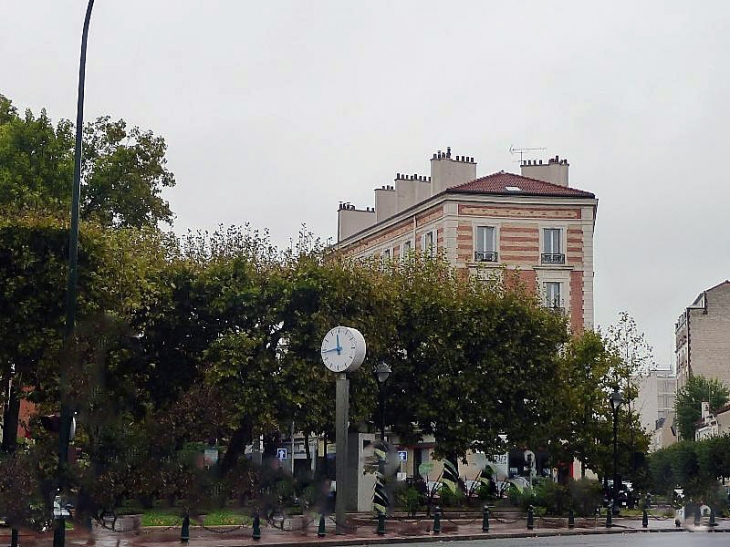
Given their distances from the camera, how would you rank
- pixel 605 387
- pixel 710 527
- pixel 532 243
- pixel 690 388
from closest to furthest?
pixel 710 527 < pixel 605 387 < pixel 532 243 < pixel 690 388

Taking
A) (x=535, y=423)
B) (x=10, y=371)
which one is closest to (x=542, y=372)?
(x=535, y=423)

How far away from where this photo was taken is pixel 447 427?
42.3 metres

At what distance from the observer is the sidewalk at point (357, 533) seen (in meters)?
25.8

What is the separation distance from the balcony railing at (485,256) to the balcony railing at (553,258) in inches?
102

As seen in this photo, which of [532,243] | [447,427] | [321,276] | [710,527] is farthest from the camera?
[532,243]

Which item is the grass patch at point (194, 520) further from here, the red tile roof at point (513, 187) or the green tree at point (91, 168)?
the red tile roof at point (513, 187)

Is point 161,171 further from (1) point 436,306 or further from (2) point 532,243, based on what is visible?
(2) point 532,243

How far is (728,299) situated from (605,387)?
149 feet

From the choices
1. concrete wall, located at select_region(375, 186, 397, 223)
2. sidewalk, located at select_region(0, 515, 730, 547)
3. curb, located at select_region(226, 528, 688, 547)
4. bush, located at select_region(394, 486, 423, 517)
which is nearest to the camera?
sidewalk, located at select_region(0, 515, 730, 547)

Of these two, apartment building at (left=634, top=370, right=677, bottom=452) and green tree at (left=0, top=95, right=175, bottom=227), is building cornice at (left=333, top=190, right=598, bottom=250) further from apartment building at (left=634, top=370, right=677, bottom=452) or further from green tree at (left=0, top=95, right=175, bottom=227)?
Answer: apartment building at (left=634, top=370, right=677, bottom=452)

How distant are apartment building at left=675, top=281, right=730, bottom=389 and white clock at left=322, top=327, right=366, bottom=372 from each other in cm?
6743

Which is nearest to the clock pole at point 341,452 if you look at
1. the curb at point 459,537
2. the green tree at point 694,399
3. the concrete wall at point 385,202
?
the curb at point 459,537

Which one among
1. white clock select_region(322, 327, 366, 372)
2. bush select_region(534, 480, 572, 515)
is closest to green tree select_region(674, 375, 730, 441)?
bush select_region(534, 480, 572, 515)

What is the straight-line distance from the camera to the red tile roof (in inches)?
2359
